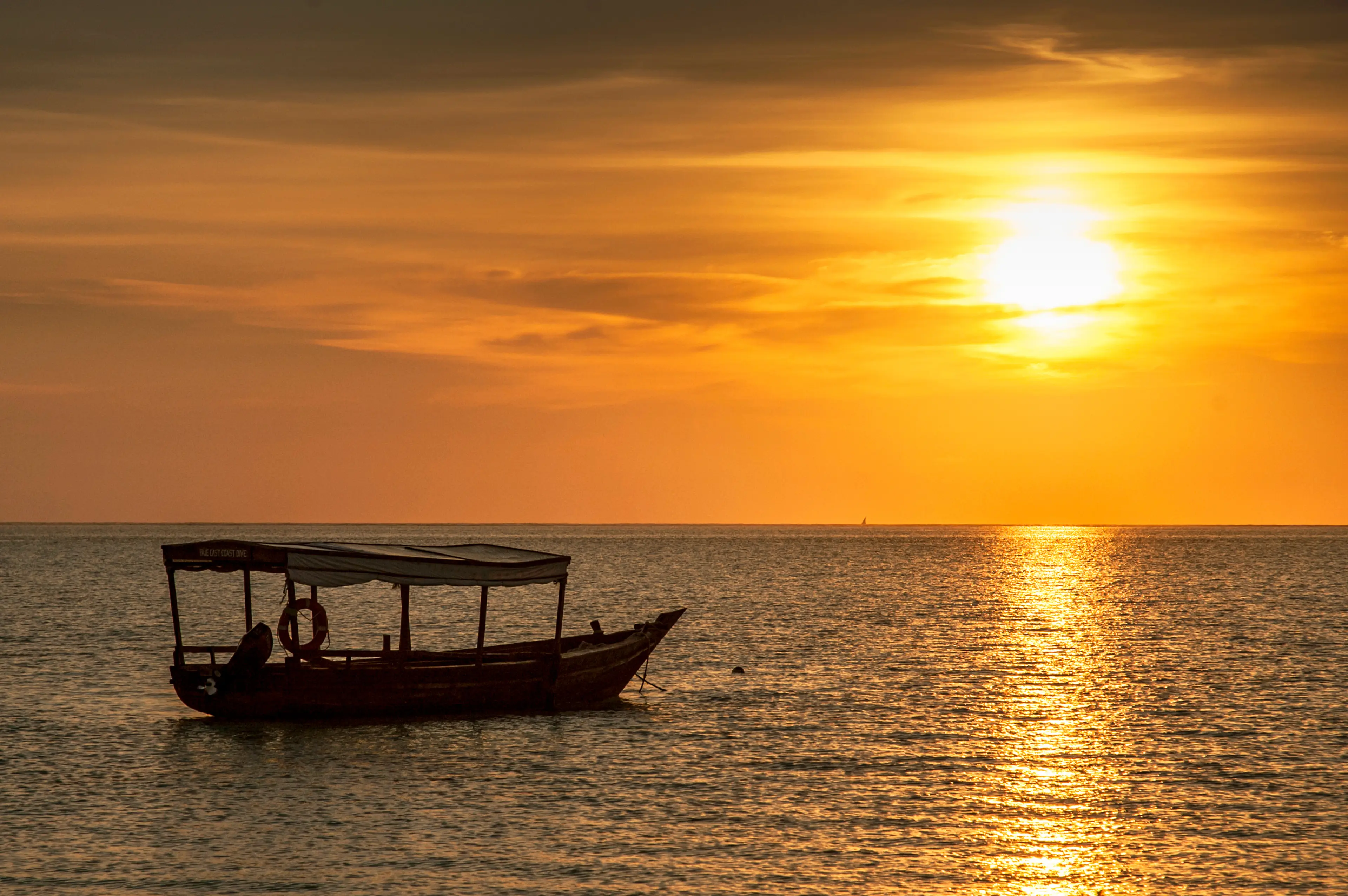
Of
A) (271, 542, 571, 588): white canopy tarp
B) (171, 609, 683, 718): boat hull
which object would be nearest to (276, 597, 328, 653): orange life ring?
(171, 609, 683, 718): boat hull

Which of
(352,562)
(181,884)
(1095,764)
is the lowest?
(181,884)

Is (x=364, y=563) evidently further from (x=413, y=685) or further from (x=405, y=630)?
(x=413, y=685)

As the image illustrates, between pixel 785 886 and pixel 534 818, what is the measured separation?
615cm

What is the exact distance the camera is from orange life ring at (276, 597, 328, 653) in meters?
35.5

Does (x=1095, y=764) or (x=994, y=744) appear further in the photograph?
(x=994, y=744)

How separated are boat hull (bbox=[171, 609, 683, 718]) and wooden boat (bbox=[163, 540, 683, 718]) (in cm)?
3

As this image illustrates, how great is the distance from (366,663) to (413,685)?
2.15 meters

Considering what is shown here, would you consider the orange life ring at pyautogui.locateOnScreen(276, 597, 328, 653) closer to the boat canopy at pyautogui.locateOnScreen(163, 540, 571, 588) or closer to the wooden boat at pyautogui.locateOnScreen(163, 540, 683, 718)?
the wooden boat at pyautogui.locateOnScreen(163, 540, 683, 718)

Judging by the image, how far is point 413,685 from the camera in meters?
35.7

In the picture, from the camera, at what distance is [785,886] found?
70.1ft

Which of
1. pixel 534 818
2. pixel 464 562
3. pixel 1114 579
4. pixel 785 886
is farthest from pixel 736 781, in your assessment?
pixel 1114 579

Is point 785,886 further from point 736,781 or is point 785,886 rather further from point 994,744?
point 994,744

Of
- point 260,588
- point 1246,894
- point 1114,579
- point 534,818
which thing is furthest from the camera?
point 1114,579

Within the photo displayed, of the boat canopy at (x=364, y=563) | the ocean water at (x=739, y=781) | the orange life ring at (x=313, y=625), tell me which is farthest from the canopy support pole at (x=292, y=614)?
the ocean water at (x=739, y=781)
